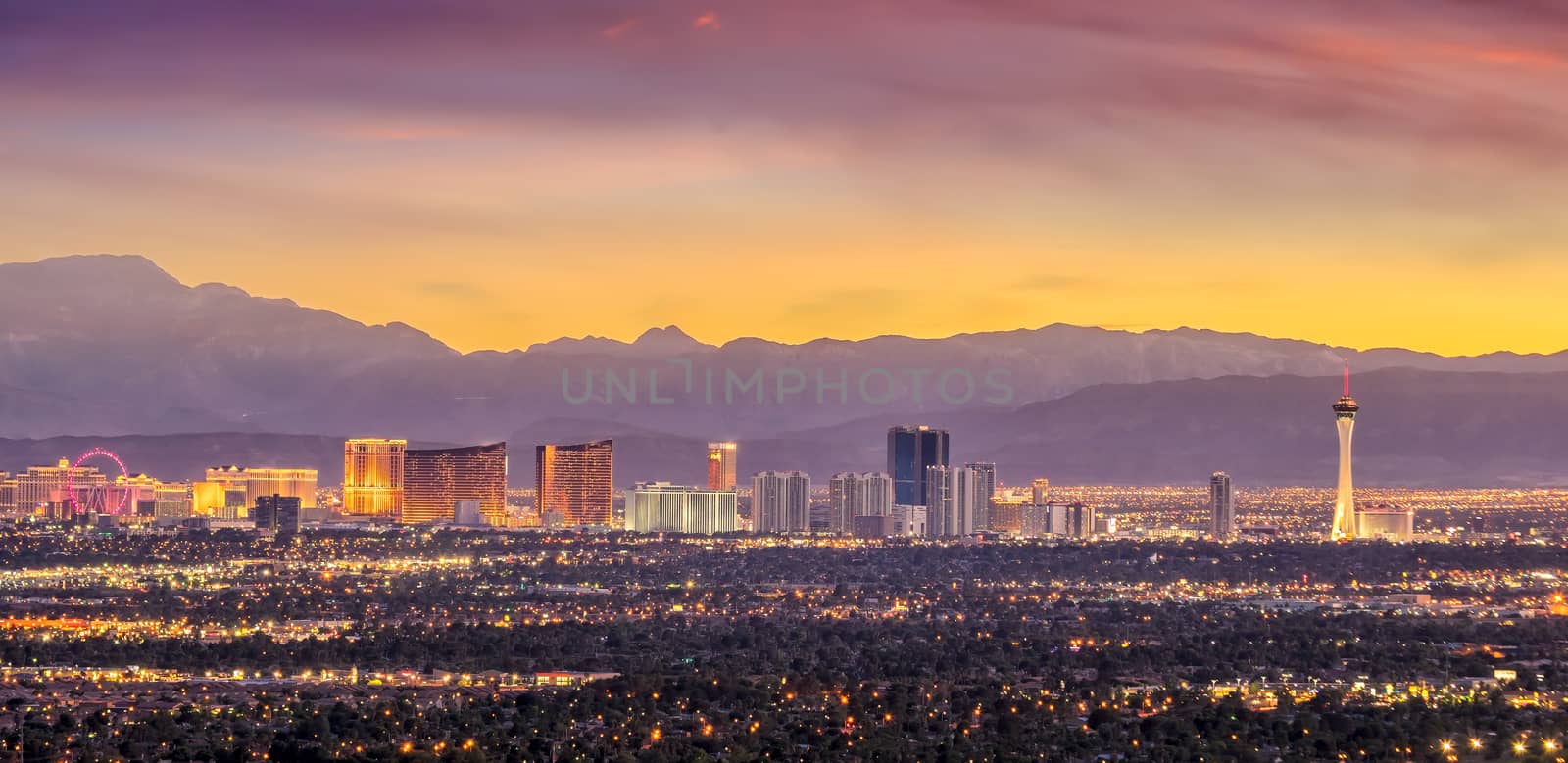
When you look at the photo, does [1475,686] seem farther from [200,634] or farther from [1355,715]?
[200,634]

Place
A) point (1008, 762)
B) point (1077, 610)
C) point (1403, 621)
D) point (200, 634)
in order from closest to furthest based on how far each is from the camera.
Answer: point (1008, 762) < point (200, 634) < point (1403, 621) < point (1077, 610)

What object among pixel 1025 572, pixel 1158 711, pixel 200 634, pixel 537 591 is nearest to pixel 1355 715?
pixel 1158 711

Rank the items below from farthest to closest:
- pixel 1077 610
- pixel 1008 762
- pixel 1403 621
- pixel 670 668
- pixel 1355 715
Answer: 1. pixel 1077 610
2. pixel 1403 621
3. pixel 670 668
4. pixel 1355 715
5. pixel 1008 762

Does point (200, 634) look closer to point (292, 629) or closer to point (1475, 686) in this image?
point (292, 629)

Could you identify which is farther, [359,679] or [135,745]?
[359,679]

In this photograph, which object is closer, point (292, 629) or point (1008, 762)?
point (1008, 762)

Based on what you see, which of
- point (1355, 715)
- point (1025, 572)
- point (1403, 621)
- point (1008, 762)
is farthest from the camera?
point (1025, 572)

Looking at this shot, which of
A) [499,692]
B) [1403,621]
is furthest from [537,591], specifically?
[499,692]

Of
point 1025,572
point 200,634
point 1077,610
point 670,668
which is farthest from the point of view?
point 1025,572
